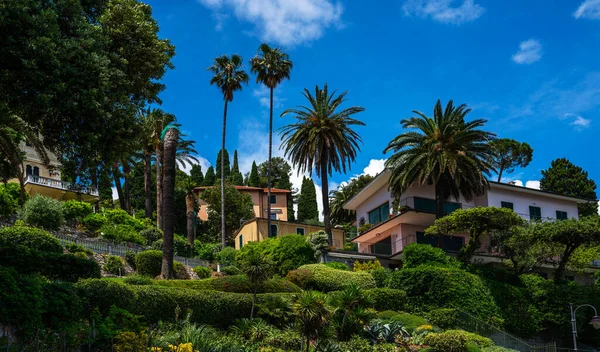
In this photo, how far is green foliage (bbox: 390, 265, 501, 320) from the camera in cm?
3944

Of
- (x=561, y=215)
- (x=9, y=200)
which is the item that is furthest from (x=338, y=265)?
(x=9, y=200)

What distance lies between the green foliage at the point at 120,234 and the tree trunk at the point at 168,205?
43.4 feet

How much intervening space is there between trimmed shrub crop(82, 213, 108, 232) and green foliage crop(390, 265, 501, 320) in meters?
26.6

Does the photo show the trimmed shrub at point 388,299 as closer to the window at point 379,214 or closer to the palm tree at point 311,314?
the palm tree at point 311,314

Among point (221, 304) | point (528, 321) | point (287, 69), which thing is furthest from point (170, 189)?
point (287, 69)

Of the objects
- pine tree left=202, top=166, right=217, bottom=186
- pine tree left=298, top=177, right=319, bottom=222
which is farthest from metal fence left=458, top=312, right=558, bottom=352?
pine tree left=202, top=166, right=217, bottom=186

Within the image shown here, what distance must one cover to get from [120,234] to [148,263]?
15446 millimetres

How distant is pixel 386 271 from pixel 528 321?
8.88m

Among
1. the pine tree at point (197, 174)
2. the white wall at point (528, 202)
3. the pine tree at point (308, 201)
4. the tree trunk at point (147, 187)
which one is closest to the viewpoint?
the white wall at point (528, 202)

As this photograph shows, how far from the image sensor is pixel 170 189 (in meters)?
39.2

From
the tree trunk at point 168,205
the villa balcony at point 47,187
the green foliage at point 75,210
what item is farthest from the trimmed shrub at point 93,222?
the tree trunk at point 168,205

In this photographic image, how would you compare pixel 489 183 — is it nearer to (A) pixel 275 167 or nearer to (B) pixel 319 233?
(B) pixel 319 233

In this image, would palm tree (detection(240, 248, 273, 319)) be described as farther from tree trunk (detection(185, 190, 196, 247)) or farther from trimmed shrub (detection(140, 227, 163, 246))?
tree trunk (detection(185, 190, 196, 247))

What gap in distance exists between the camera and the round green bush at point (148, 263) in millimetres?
38531
